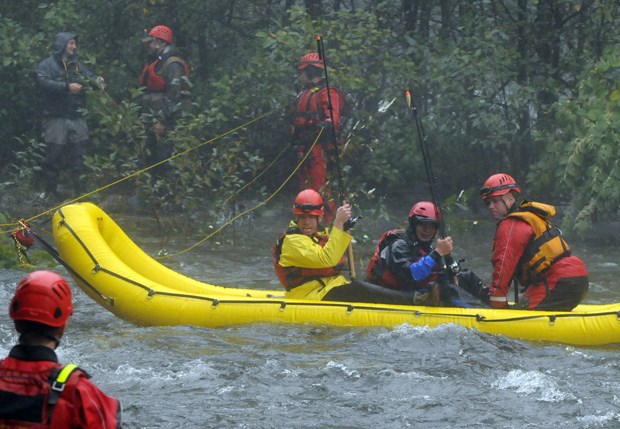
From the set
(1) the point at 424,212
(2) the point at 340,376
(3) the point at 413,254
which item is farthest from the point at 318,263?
(2) the point at 340,376

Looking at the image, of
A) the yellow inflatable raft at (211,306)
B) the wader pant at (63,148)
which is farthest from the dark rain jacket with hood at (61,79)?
the yellow inflatable raft at (211,306)

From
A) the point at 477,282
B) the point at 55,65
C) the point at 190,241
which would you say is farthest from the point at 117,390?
the point at 55,65

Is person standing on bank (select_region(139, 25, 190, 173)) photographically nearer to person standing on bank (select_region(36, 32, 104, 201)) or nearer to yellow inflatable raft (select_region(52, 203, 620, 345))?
person standing on bank (select_region(36, 32, 104, 201))

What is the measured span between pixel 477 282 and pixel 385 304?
0.75 m

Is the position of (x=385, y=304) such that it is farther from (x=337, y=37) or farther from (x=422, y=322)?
(x=337, y=37)

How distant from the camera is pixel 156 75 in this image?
1370 centimetres

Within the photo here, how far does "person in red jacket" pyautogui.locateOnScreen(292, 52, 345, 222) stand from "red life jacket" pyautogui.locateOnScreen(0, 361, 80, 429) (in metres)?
9.04

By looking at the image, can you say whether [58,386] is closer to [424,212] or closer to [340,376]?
[340,376]

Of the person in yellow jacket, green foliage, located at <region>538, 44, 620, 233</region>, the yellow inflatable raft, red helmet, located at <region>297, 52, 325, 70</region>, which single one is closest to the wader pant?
red helmet, located at <region>297, 52, 325, 70</region>

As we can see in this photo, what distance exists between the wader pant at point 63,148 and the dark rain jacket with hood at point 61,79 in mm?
106

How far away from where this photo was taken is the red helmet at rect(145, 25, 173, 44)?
13.5 m

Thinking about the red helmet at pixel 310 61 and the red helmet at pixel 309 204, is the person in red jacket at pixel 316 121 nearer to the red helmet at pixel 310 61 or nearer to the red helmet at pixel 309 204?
the red helmet at pixel 310 61

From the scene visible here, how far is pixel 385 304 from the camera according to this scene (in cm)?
858

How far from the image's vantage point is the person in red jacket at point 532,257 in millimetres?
8320
